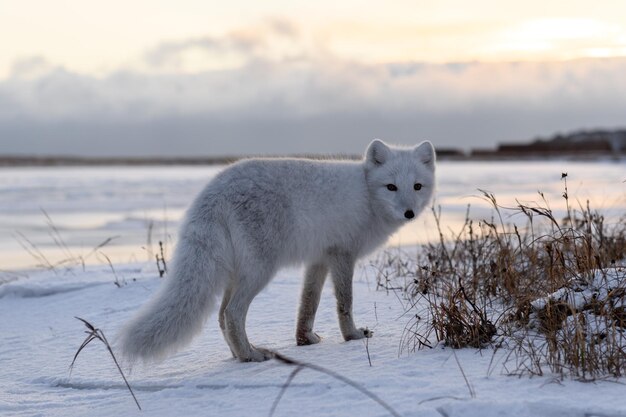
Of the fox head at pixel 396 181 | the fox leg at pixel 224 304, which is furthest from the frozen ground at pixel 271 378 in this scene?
the fox head at pixel 396 181

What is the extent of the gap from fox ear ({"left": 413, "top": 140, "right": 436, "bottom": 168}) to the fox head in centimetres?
2

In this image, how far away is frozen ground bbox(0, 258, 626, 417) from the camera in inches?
97.9

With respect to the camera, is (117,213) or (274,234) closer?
(274,234)

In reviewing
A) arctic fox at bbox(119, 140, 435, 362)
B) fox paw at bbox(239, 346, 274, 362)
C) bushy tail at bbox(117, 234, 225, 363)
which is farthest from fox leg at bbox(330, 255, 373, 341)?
bushy tail at bbox(117, 234, 225, 363)

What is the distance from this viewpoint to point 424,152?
14.3ft

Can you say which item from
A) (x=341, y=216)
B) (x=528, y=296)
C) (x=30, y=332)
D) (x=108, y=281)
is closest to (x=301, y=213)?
(x=341, y=216)

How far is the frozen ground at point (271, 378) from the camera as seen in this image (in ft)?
8.16

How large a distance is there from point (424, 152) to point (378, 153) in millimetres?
378

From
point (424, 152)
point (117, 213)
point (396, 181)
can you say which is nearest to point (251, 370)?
point (396, 181)

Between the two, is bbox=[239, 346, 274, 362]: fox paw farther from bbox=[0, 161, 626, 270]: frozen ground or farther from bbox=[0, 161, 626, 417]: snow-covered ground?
bbox=[0, 161, 626, 270]: frozen ground

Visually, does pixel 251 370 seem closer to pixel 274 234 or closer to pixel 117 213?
pixel 274 234

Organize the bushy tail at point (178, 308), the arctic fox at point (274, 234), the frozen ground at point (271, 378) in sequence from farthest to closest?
1. the arctic fox at point (274, 234)
2. the bushy tail at point (178, 308)
3. the frozen ground at point (271, 378)

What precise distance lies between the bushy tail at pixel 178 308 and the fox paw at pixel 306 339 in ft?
2.20

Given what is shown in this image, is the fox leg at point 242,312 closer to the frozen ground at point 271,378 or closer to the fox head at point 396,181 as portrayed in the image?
the frozen ground at point 271,378
